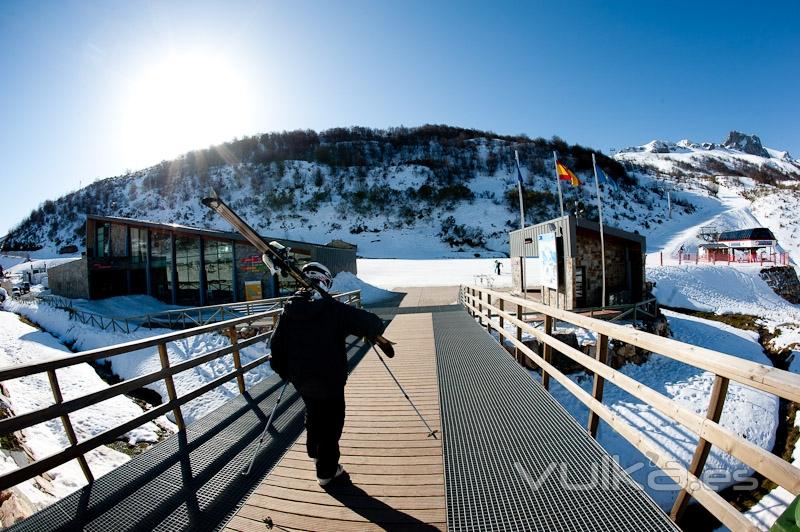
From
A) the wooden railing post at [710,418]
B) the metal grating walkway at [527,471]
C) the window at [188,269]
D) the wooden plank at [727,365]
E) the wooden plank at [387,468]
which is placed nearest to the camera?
the wooden plank at [727,365]

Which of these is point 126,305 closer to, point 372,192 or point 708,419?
point 708,419

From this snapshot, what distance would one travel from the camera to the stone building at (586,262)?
1493 cm

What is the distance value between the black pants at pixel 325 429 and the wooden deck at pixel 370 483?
214mm

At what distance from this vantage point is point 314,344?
2791 millimetres

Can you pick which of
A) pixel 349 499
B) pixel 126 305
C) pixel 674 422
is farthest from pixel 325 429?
pixel 126 305

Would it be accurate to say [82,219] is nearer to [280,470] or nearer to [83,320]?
[83,320]

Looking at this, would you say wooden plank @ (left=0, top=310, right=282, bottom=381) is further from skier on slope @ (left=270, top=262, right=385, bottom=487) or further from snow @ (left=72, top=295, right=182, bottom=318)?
snow @ (left=72, top=295, right=182, bottom=318)

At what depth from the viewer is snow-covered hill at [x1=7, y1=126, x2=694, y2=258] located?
196 ft

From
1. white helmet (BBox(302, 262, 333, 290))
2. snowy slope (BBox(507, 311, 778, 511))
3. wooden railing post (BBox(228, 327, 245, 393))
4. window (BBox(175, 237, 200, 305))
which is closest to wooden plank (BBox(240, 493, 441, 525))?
white helmet (BBox(302, 262, 333, 290))

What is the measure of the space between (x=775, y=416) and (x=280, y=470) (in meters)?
12.9

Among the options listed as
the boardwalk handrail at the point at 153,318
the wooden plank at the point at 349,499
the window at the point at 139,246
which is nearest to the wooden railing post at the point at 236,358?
the wooden plank at the point at 349,499

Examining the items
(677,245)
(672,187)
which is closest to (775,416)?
(677,245)

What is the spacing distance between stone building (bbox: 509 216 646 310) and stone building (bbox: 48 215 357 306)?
13011 millimetres

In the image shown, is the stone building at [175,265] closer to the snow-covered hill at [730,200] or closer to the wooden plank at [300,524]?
the wooden plank at [300,524]
